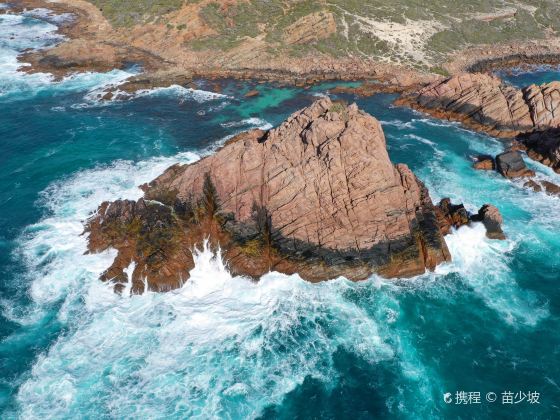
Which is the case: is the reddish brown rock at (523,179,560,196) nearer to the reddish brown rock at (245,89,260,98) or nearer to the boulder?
the boulder

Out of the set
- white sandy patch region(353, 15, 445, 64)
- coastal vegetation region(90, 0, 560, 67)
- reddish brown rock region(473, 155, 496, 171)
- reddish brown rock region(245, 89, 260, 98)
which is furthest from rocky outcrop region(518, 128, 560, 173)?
reddish brown rock region(245, 89, 260, 98)

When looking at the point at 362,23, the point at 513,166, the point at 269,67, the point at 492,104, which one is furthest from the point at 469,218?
the point at 362,23

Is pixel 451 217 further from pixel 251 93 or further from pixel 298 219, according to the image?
pixel 251 93

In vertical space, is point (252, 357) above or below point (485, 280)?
below

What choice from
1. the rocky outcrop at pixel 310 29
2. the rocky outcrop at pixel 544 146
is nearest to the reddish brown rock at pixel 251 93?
the rocky outcrop at pixel 310 29

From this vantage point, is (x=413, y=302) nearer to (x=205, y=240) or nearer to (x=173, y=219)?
(x=205, y=240)

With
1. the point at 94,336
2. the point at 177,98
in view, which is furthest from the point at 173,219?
the point at 177,98

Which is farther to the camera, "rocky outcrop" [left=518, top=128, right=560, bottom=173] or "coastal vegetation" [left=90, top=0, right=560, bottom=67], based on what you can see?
"coastal vegetation" [left=90, top=0, right=560, bottom=67]
